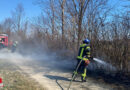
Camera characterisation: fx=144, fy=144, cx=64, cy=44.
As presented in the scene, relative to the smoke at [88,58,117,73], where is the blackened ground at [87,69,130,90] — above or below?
below

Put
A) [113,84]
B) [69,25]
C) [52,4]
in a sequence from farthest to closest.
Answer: [52,4]
[69,25]
[113,84]

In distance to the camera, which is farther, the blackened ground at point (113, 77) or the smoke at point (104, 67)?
the smoke at point (104, 67)

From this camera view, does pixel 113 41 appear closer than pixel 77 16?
Yes

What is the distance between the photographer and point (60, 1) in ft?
38.4

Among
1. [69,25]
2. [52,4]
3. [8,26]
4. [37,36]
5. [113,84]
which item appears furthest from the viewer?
[8,26]

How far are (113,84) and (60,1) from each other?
828cm

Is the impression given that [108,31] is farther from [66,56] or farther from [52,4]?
[52,4]

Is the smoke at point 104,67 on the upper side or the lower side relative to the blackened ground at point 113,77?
upper

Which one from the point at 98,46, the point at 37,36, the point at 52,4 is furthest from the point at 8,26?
the point at 98,46

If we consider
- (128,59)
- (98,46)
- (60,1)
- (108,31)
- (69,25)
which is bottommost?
(128,59)

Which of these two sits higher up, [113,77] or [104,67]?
[104,67]

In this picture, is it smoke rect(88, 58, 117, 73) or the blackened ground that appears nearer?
the blackened ground

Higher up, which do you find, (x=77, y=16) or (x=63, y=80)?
(x=77, y=16)

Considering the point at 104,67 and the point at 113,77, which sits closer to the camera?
the point at 113,77
